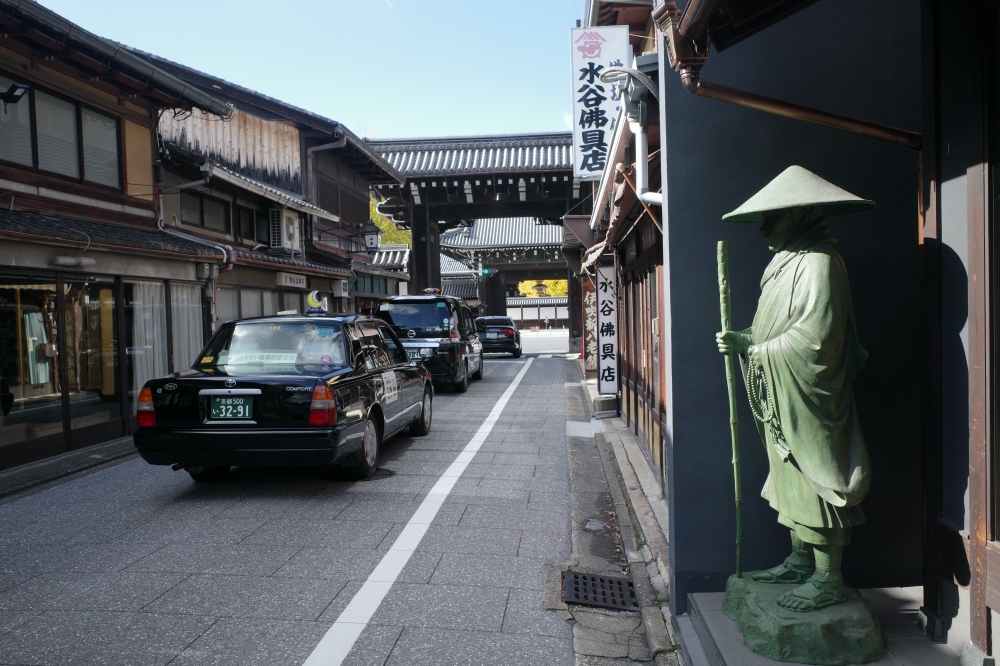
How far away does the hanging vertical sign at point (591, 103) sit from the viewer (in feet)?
33.9

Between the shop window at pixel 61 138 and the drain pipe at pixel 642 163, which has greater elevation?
the shop window at pixel 61 138

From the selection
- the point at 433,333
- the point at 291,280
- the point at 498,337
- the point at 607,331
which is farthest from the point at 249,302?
the point at 498,337

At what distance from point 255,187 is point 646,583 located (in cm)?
1315

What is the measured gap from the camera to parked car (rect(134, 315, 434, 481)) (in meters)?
6.07

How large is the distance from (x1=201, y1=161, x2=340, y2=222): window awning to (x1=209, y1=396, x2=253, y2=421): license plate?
323 inches

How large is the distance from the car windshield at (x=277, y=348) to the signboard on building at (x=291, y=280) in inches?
397

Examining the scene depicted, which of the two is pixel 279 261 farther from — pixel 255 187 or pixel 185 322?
pixel 185 322

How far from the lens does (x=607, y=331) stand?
40.8 feet

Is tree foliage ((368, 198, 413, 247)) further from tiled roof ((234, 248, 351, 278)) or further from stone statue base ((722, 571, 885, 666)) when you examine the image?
stone statue base ((722, 571, 885, 666))

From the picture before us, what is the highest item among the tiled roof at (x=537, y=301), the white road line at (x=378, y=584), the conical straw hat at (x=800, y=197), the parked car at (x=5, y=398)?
the tiled roof at (x=537, y=301)

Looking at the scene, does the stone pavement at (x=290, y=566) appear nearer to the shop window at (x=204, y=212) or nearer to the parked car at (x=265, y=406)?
the parked car at (x=265, y=406)

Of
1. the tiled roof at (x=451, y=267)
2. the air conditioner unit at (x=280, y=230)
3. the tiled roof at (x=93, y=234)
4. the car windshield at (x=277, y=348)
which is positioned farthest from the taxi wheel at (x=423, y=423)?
the tiled roof at (x=451, y=267)

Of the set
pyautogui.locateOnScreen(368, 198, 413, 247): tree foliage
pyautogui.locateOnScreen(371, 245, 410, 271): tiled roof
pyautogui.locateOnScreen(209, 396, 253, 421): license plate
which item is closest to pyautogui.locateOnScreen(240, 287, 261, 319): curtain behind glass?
pyautogui.locateOnScreen(209, 396, 253, 421): license plate

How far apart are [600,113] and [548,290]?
52.1m
